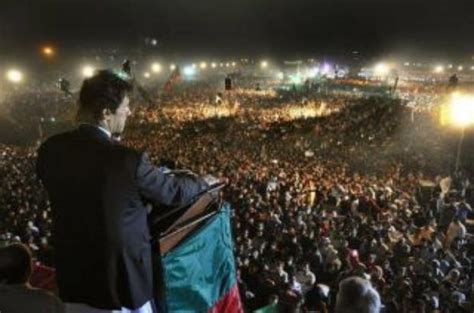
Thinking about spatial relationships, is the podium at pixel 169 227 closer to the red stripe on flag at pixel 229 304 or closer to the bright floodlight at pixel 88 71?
the red stripe on flag at pixel 229 304

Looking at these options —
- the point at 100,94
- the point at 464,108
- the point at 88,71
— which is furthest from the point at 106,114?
the point at 88,71

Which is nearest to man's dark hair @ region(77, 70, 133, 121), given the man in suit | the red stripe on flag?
the man in suit

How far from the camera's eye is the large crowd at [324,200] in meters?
9.80

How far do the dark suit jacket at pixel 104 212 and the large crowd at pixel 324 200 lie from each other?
757 mm

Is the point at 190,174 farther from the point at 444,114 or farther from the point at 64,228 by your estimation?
the point at 444,114

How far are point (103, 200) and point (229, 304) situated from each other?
89 centimetres

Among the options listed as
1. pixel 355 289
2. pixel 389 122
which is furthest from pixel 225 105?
pixel 355 289

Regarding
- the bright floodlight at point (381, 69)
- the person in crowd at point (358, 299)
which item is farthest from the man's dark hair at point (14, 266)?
the bright floodlight at point (381, 69)

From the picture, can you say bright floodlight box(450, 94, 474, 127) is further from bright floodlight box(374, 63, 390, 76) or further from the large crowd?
bright floodlight box(374, 63, 390, 76)

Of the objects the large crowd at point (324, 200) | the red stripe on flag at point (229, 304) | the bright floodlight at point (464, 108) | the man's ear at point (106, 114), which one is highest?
the man's ear at point (106, 114)

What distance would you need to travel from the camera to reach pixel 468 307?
363 inches

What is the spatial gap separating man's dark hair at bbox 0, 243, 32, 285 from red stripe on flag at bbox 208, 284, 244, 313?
940 mm

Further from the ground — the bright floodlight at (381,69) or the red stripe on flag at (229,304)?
the red stripe on flag at (229,304)

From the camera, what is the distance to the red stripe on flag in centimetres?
281
